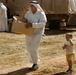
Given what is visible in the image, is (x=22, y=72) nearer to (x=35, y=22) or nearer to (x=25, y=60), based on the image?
(x=35, y=22)

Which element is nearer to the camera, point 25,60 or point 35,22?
point 35,22

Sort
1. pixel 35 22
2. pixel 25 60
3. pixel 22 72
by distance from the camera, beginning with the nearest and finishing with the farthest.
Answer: pixel 35 22 < pixel 22 72 < pixel 25 60

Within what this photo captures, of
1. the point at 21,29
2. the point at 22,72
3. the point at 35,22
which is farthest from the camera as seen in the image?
the point at 22,72

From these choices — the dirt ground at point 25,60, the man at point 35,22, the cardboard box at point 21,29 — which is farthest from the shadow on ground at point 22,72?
the cardboard box at point 21,29

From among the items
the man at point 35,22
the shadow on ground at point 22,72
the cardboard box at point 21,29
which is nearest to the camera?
the cardboard box at point 21,29

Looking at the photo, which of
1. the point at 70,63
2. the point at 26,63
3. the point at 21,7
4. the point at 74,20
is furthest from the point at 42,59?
the point at 74,20

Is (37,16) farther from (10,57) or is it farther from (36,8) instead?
(10,57)

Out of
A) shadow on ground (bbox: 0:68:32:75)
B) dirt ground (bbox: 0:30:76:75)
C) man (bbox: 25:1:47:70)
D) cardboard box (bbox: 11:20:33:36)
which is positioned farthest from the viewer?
dirt ground (bbox: 0:30:76:75)

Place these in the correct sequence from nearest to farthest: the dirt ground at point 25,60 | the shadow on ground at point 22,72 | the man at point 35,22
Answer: the man at point 35,22
the shadow on ground at point 22,72
the dirt ground at point 25,60

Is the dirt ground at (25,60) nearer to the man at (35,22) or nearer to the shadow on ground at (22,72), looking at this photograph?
the shadow on ground at (22,72)

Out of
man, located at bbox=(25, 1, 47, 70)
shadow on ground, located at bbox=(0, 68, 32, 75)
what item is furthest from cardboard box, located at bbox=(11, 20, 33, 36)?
shadow on ground, located at bbox=(0, 68, 32, 75)

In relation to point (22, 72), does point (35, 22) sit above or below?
above

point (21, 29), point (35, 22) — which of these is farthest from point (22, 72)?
point (35, 22)

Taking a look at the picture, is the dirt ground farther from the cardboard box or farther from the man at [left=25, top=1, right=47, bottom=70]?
the cardboard box
